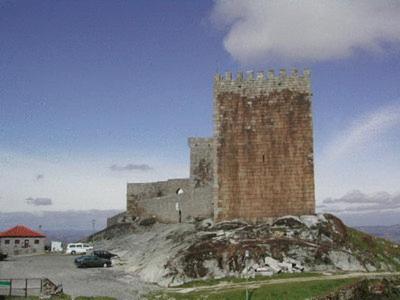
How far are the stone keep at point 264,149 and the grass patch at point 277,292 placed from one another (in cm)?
1319

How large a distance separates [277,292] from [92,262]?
23.1 m

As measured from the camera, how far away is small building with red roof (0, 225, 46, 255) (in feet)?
207

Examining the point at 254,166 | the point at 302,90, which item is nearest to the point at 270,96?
the point at 302,90

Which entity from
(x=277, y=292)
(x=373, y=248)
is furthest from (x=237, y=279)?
(x=373, y=248)

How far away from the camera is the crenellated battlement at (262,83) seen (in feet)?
141

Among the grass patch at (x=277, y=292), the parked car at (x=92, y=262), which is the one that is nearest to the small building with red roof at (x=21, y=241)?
the parked car at (x=92, y=262)

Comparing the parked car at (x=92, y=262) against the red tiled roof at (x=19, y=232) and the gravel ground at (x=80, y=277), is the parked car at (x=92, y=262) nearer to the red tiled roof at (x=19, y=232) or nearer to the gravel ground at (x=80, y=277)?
the gravel ground at (x=80, y=277)

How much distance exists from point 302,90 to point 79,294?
24.3 m

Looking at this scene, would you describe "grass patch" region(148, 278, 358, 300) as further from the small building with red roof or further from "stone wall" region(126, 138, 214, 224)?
the small building with red roof

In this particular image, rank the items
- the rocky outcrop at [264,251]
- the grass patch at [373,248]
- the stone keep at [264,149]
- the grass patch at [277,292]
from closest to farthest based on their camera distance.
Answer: the grass patch at [277,292] → the rocky outcrop at [264,251] → the grass patch at [373,248] → the stone keep at [264,149]

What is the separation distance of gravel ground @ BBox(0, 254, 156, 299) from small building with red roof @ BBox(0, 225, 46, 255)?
1136cm

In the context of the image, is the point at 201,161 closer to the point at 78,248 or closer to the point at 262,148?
the point at 78,248

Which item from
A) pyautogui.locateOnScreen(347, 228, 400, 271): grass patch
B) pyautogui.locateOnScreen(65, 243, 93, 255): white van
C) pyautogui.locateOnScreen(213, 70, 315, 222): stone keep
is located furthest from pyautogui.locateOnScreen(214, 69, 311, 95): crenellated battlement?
pyautogui.locateOnScreen(65, 243, 93, 255): white van

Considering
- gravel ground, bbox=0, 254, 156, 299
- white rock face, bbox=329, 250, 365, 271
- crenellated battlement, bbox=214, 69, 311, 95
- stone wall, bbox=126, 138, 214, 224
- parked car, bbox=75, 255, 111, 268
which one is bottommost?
gravel ground, bbox=0, 254, 156, 299
